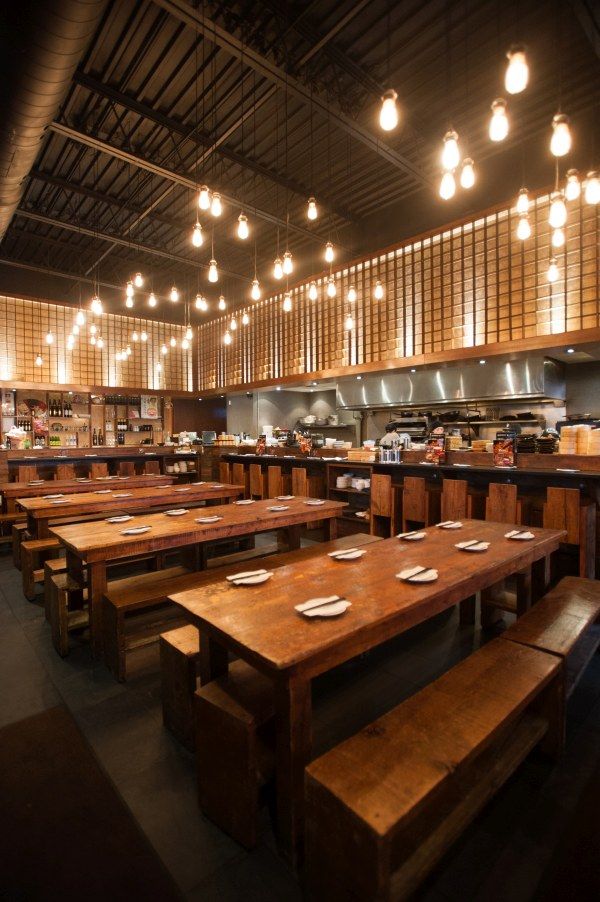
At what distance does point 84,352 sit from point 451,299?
8.86m

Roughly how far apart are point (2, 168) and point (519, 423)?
25.2ft

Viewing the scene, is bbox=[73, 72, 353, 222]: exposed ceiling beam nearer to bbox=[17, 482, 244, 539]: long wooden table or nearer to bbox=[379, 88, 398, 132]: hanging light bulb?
bbox=[379, 88, 398, 132]: hanging light bulb

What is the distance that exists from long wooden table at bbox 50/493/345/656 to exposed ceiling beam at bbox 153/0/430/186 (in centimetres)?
424

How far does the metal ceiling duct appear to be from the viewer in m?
2.41

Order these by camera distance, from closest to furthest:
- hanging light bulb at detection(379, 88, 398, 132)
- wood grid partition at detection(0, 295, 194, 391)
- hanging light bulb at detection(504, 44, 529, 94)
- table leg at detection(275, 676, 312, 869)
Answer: table leg at detection(275, 676, 312, 869) → hanging light bulb at detection(504, 44, 529, 94) → hanging light bulb at detection(379, 88, 398, 132) → wood grid partition at detection(0, 295, 194, 391)

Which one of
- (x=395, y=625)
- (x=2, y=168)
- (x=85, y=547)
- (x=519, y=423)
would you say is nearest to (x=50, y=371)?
(x=2, y=168)

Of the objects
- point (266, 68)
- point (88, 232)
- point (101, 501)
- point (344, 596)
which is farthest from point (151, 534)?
point (88, 232)

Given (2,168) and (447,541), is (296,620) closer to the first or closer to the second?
(447,541)

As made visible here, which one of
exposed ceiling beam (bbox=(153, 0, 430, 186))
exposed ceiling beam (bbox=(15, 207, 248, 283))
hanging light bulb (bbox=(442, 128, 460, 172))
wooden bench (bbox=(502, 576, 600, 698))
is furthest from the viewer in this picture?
exposed ceiling beam (bbox=(15, 207, 248, 283))

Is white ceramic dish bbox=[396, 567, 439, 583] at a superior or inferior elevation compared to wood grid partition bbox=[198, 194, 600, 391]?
inferior

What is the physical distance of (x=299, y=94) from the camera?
457 centimetres

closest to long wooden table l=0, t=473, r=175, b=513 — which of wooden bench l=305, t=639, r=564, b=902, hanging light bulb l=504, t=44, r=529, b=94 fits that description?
wooden bench l=305, t=639, r=564, b=902

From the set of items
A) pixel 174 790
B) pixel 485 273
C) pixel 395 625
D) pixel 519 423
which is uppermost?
pixel 485 273

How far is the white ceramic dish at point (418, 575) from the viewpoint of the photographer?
2.03 meters
